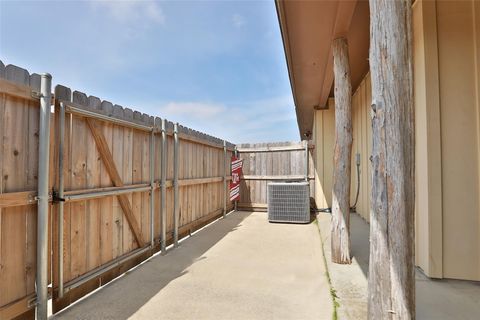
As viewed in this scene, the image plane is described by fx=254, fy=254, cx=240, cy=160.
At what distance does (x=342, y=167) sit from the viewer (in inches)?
122

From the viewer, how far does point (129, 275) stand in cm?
290

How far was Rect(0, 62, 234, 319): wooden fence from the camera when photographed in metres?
1.78

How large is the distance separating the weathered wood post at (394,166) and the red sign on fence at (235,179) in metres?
5.38

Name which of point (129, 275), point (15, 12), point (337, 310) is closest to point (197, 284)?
point (129, 275)

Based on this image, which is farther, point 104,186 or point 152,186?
point 152,186

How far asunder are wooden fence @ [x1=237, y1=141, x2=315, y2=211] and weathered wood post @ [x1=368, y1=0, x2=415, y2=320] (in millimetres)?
5099

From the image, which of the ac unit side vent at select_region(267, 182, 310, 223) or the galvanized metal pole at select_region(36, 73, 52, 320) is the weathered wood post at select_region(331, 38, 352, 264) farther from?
the galvanized metal pole at select_region(36, 73, 52, 320)

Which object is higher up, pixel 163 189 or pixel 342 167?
pixel 342 167

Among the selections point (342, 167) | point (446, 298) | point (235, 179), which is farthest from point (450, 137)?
point (235, 179)

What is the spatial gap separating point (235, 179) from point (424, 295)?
5132 millimetres

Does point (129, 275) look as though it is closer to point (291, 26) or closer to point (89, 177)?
point (89, 177)

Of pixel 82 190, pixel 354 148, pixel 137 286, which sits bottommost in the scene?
pixel 137 286

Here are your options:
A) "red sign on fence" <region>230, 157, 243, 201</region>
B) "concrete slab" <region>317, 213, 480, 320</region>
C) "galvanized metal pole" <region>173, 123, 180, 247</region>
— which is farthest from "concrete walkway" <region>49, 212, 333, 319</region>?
"red sign on fence" <region>230, 157, 243, 201</region>

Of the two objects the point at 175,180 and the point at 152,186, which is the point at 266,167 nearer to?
the point at 175,180
